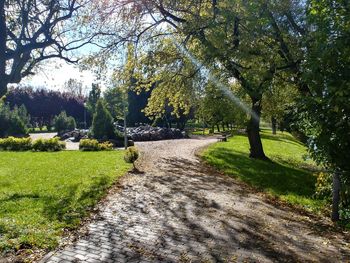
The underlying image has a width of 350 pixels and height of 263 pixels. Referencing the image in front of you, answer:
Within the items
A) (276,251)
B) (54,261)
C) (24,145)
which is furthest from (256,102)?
(24,145)

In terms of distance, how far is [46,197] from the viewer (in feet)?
27.7

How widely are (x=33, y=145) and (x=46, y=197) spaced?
1484cm

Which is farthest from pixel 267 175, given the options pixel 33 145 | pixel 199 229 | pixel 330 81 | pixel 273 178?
pixel 33 145

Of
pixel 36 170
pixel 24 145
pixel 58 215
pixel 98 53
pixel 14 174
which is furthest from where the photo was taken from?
pixel 24 145

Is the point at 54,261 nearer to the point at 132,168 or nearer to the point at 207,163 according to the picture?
the point at 132,168

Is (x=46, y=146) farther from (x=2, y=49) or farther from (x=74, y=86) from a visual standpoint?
(x=74, y=86)

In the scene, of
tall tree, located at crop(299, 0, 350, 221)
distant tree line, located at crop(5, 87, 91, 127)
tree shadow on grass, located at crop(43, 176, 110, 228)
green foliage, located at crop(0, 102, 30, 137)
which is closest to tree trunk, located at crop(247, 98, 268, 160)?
tree shadow on grass, located at crop(43, 176, 110, 228)

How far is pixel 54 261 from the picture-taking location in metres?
4.79

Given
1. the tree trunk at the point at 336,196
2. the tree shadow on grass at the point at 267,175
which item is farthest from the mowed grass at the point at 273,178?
the tree trunk at the point at 336,196

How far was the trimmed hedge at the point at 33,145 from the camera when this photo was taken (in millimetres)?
21797

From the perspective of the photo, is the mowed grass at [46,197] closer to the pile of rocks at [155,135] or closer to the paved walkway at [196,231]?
the paved walkway at [196,231]

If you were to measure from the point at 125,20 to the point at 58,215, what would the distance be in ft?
29.0

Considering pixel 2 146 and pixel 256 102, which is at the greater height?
pixel 256 102

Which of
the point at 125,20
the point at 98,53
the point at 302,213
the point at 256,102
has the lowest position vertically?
the point at 302,213
